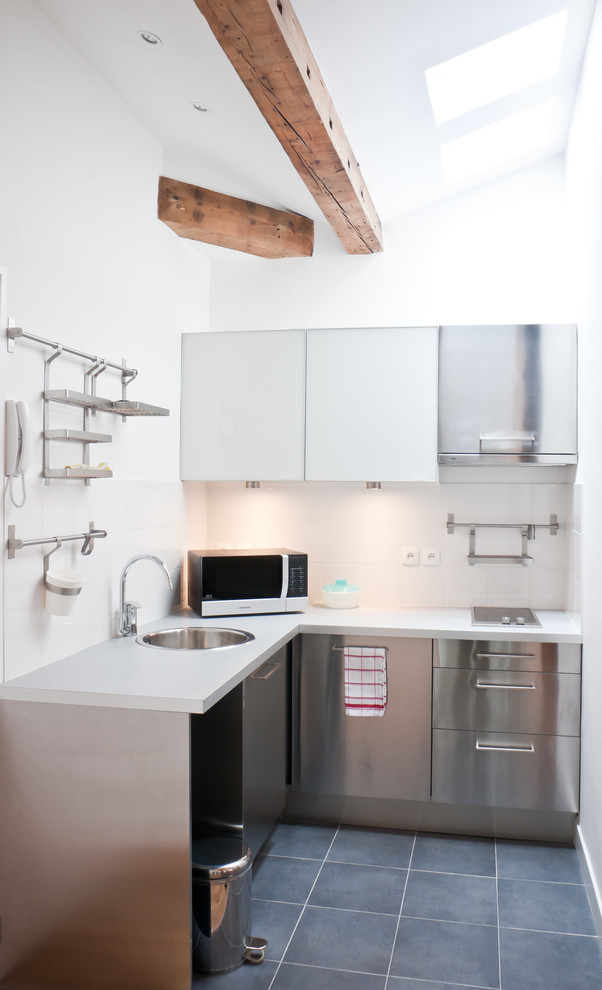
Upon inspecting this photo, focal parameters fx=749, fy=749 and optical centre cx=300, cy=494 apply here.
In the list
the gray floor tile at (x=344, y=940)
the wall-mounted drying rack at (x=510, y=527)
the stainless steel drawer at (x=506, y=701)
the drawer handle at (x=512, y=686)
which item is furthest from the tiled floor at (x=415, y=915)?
the wall-mounted drying rack at (x=510, y=527)

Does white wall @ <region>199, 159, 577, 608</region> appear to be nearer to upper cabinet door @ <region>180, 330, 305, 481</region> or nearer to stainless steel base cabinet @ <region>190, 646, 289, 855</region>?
upper cabinet door @ <region>180, 330, 305, 481</region>

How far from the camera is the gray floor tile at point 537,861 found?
8.64 ft

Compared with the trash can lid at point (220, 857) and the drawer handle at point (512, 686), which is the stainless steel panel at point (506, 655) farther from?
the trash can lid at point (220, 857)

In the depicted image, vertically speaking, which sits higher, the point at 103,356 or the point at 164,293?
the point at 164,293

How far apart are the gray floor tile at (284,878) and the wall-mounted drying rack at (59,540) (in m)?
1.27

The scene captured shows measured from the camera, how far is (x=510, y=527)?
136 inches

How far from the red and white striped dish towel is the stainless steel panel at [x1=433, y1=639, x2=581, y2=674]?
22 cm

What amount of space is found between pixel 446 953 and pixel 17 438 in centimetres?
189

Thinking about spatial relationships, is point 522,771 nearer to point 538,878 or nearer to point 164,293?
point 538,878

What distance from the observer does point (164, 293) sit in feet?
10.3

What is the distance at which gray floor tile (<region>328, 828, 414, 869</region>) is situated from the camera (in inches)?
108

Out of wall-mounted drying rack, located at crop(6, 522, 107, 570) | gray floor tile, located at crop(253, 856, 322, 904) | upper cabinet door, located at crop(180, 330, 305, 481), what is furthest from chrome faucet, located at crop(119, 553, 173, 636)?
gray floor tile, located at crop(253, 856, 322, 904)

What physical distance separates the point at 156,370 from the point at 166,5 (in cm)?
140

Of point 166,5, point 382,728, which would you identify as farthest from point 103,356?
point 382,728
